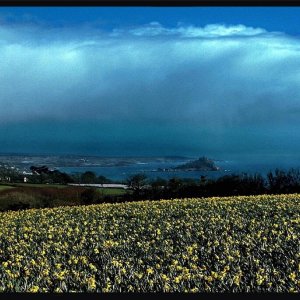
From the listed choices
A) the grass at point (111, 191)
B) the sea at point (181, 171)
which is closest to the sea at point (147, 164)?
the sea at point (181, 171)

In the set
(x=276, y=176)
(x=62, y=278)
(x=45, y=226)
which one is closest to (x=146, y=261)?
(x=62, y=278)

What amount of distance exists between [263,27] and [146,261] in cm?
479

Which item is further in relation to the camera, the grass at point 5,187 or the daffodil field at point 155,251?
the grass at point 5,187

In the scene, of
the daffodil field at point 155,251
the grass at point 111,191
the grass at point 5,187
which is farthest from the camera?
the grass at point 5,187

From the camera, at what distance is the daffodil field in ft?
13.0

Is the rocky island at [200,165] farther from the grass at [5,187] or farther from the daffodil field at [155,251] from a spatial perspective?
the daffodil field at [155,251]

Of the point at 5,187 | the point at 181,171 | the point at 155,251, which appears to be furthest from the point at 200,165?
the point at 155,251

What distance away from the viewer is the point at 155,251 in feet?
15.9

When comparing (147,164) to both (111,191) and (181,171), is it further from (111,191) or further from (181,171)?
(111,191)

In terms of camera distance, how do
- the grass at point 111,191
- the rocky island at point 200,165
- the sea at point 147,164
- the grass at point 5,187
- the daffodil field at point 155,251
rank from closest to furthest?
the daffodil field at point 155,251 < the grass at point 111,191 < the grass at point 5,187 < the sea at point 147,164 < the rocky island at point 200,165

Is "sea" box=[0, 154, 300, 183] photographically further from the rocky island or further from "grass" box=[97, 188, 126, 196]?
"grass" box=[97, 188, 126, 196]

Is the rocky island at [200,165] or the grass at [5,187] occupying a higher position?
the rocky island at [200,165]

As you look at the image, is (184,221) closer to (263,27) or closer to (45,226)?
(45,226)

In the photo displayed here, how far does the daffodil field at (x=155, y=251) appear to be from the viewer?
398 cm
